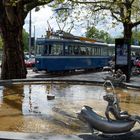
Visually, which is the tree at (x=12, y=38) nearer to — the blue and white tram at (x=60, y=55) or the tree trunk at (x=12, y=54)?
the tree trunk at (x=12, y=54)

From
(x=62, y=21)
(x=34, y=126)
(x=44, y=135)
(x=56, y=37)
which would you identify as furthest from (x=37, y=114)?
(x=56, y=37)

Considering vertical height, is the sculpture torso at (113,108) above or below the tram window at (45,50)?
below

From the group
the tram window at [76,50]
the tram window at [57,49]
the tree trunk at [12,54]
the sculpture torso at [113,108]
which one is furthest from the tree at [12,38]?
the tram window at [76,50]

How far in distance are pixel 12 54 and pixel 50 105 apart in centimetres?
1104

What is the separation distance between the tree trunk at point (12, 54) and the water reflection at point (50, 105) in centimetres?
574

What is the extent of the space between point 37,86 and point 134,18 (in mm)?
29751

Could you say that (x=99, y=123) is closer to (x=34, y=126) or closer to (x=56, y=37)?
(x=34, y=126)

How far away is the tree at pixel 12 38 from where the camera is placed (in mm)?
21375

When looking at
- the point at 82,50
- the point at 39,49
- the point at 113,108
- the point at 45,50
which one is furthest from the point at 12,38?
the point at 82,50

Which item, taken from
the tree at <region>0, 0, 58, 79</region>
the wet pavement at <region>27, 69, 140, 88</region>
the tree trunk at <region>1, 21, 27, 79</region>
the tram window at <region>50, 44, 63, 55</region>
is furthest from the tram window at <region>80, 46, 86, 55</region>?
the tree trunk at <region>1, 21, 27, 79</region>

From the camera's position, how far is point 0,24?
71.1 ft

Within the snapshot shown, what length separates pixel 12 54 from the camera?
21.7 meters

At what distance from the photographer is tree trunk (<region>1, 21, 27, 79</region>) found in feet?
70.7

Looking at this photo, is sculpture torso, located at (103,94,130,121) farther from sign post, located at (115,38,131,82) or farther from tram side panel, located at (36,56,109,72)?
tram side panel, located at (36,56,109,72)
